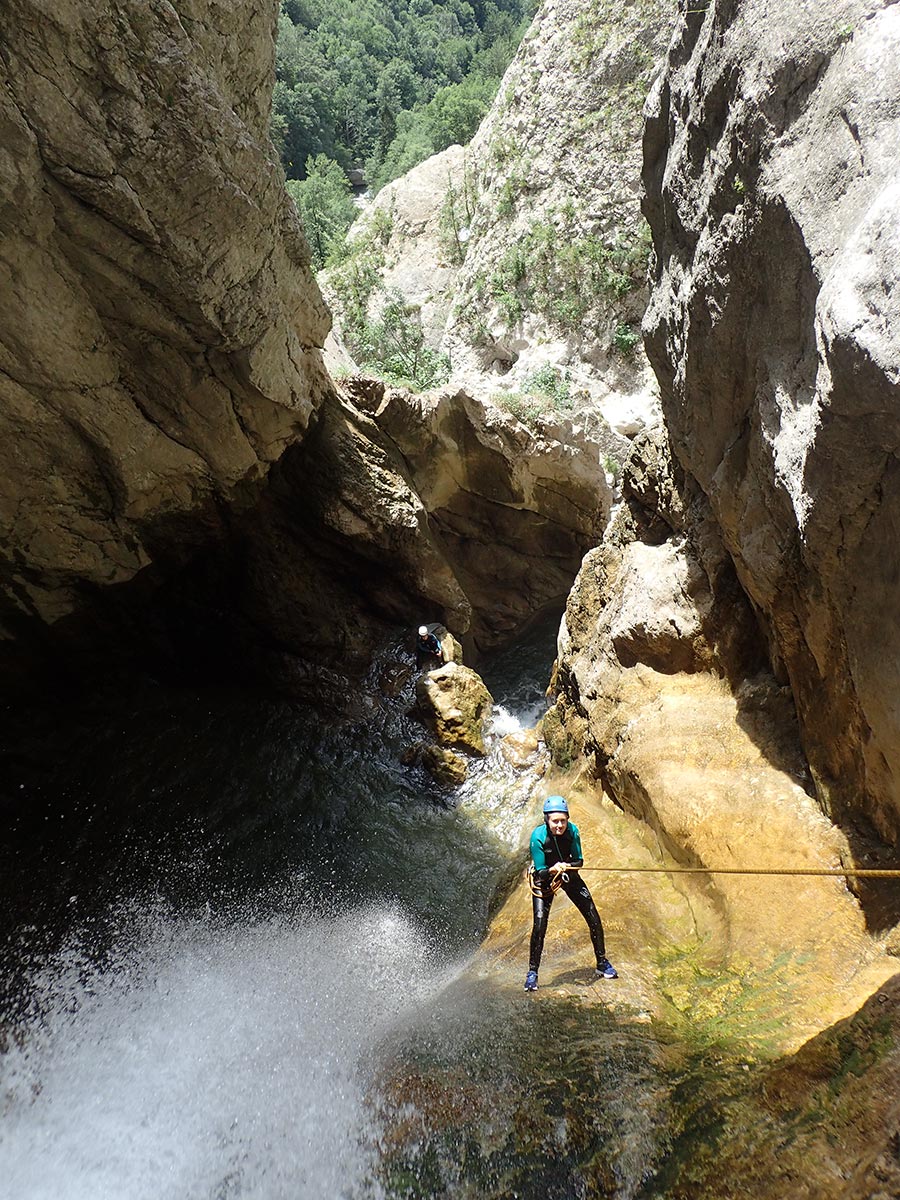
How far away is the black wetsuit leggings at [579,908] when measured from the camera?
5.65 metres

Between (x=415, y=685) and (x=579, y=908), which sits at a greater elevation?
(x=579, y=908)

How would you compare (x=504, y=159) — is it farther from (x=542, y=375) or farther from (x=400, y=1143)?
(x=400, y=1143)

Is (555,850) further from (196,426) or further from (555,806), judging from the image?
(196,426)

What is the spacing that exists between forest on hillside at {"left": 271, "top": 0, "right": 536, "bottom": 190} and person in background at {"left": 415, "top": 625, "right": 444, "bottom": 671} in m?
29.5

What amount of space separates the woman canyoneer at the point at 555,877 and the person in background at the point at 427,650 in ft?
22.0

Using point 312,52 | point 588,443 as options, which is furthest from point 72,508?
point 312,52

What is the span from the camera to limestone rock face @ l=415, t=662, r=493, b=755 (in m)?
11.5

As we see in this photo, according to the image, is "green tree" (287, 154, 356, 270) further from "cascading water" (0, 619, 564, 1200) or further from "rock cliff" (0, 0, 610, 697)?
"cascading water" (0, 619, 564, 1200)

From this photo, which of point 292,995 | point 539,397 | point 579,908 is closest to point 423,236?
point 539,397

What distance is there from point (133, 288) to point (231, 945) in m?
7.99

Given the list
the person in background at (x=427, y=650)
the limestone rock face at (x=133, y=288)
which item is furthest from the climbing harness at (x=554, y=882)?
the limestone rock face at (x=133, y=288)

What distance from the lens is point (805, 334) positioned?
522 cm

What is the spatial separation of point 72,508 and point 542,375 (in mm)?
A: 11763

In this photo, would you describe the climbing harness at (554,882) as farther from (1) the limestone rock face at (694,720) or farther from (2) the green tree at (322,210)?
(2) the green tree at (322,210)
